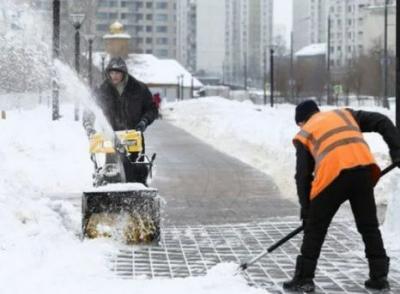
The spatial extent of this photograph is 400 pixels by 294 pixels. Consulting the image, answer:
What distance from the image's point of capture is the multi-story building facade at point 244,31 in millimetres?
135875

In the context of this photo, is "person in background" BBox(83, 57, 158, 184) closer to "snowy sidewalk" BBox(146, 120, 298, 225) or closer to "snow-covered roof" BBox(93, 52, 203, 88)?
"snowy sidewalk" BBox(146, 120, 298, 225)

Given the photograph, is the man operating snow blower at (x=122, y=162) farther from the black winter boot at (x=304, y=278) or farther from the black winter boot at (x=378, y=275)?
the black winter boot at (x=378, y=275)

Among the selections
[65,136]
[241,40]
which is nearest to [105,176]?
[65,136]

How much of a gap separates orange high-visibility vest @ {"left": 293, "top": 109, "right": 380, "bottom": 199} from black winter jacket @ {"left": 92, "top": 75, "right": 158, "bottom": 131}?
2986 millimetres

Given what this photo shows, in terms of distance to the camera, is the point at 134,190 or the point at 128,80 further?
the point at 128,80

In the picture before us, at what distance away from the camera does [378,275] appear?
19.4 feet

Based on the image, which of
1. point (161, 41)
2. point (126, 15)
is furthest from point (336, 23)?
point (126, 15)

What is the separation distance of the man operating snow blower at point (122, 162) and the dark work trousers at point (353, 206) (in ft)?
6.66

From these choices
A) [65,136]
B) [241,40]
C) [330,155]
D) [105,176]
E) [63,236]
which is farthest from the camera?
[241,40]

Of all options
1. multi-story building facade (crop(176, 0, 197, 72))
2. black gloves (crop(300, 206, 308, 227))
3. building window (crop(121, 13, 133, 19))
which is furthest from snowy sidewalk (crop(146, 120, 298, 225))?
multi-story building facade (crop(176, 0, 197, 72))

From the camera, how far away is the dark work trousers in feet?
18.8

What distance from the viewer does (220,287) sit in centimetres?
578

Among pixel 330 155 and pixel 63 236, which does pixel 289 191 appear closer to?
pixel 63 236

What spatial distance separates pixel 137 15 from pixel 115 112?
400 ft
